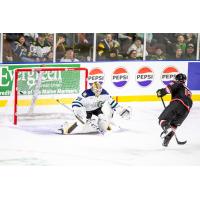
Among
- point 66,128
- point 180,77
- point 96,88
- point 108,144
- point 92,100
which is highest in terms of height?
point 180,77

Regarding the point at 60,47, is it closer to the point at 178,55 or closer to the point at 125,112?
the point at 125,112

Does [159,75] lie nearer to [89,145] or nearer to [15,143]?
[89,145]

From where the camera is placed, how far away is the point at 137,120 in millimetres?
6906

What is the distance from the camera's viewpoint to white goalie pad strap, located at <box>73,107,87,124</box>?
6.81 m

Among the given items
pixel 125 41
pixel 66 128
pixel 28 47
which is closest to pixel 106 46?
pixel 125 41

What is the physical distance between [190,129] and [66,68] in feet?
3.83

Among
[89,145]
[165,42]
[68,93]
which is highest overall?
[165,42]

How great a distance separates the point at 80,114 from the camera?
6.84 m

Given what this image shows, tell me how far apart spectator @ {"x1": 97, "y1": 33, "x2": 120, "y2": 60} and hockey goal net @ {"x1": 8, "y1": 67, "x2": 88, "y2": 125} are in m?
0.18

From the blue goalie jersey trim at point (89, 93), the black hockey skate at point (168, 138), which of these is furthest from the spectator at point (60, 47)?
the black hockey skate at point (168, 138)

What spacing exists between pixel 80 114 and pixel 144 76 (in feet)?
1.97

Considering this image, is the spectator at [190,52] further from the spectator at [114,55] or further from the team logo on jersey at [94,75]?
the team logo on jersey at [94,75]

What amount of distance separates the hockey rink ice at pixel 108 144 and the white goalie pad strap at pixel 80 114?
121mm

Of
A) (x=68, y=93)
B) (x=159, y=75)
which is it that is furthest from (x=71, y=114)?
(x=159, y=75)
